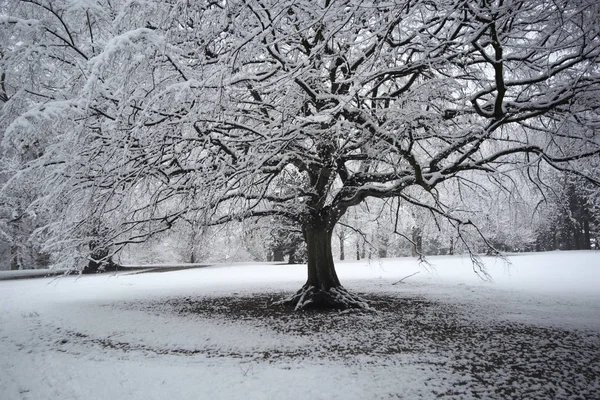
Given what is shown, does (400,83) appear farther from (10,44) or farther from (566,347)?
(10,44)

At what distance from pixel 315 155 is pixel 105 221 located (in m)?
4.34

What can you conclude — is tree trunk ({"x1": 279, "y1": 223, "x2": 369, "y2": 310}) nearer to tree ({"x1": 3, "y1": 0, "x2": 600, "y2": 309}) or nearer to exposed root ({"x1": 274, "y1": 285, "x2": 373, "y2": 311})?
exposed root ({"x1": 274, "y1": 285, "x2": 373, "y2": 311})

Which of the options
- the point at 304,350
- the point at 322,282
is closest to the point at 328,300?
the point at 322,282

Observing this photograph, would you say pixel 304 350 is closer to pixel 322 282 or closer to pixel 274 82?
pixel 322 282

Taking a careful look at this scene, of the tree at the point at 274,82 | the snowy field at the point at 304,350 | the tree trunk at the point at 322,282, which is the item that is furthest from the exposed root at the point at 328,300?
the tree at the point at 274,82

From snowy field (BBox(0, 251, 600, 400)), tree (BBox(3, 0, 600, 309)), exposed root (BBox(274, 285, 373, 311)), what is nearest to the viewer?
tree (BBox(3, 0, 600, 309))

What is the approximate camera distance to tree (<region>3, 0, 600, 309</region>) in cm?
415

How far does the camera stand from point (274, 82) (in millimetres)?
4438

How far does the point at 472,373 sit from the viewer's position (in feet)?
15.7

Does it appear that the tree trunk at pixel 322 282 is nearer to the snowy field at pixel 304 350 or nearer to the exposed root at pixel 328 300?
the exposed root at pixel 328 300

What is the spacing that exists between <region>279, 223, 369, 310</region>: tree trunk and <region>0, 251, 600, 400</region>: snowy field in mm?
644

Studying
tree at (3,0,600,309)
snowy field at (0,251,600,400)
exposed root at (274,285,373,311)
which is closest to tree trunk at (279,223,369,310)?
exposed root at (274,285,373,311)

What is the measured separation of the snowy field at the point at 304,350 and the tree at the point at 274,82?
245 centimetres

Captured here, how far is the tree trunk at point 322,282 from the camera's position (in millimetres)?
9570
